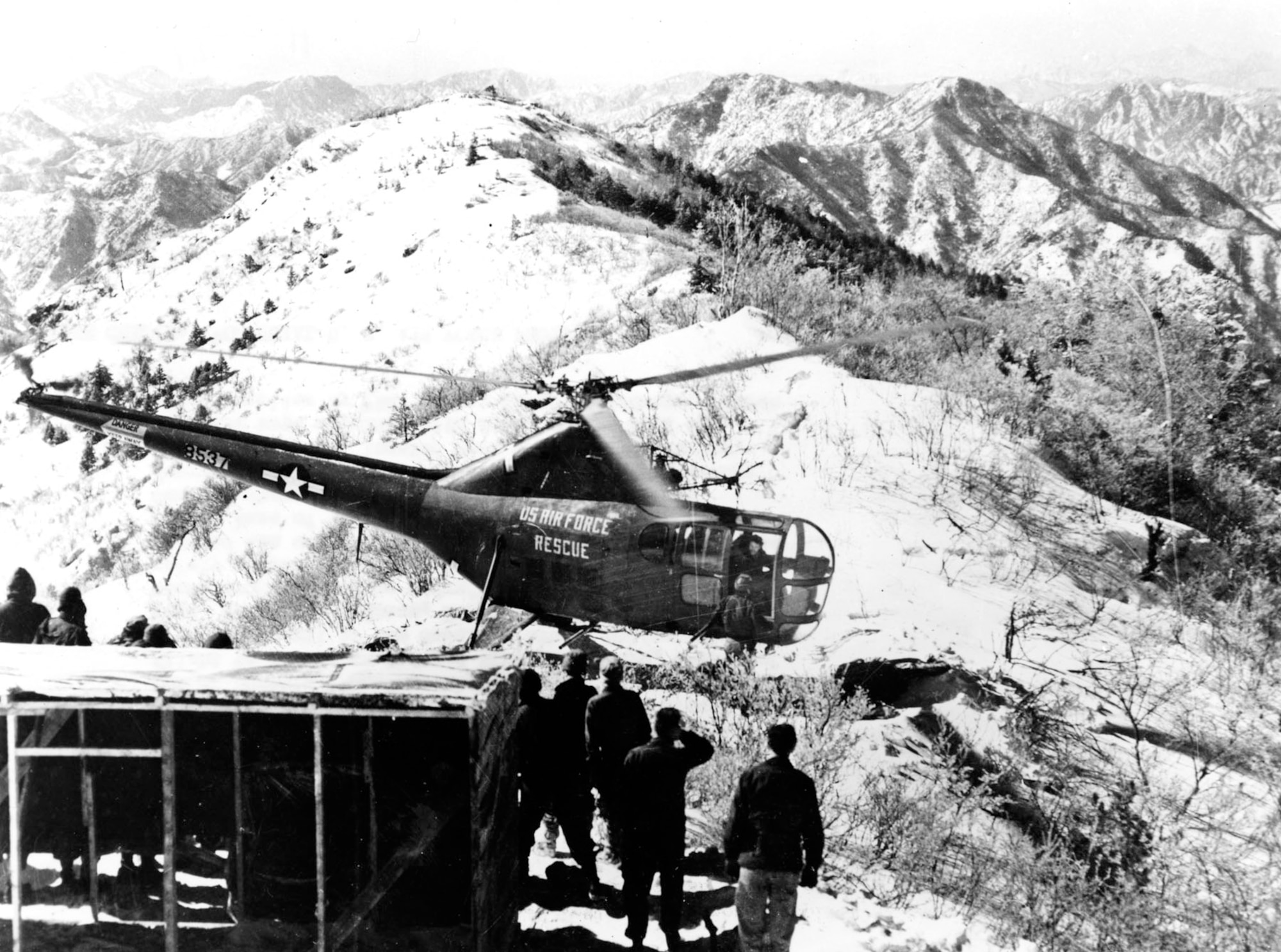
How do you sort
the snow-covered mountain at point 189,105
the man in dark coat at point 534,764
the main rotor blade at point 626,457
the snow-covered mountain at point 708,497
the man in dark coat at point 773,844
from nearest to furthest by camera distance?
the man in dark coat at point 773,844 < the man in dark coat at point 534,764 < the snow-covered mountain at point 708,497 < the main rotor blade at point 626,457 < the snow-covered mountain at point 189,105

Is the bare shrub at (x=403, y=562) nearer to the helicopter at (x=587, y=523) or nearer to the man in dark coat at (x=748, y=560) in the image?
the helicopter at (x=587, y=523)

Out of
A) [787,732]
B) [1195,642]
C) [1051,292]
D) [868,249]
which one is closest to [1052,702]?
[1195,642]

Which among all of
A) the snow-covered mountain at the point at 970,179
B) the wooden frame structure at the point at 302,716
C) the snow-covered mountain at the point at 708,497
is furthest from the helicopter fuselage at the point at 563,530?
the snow-covered mountain at the point at 970,179

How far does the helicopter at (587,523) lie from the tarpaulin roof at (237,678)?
7.17ft

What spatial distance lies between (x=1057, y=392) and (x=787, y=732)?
973cm

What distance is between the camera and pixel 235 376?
68.4ft

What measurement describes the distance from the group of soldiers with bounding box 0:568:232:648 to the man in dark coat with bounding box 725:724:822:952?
4144 mm

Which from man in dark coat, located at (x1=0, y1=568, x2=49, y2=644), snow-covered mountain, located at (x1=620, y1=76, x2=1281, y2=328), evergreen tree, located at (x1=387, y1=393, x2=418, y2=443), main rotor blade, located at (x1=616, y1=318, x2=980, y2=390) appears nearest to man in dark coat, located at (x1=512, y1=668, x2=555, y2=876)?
main rotor blade, located at (x1=616, y1=318, x2=980, y2=390)

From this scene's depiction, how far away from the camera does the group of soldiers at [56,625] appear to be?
6812 millimetres

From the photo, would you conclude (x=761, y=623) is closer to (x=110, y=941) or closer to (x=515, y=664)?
(x=515, y=664)

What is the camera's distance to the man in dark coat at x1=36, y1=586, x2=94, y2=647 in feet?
23.3

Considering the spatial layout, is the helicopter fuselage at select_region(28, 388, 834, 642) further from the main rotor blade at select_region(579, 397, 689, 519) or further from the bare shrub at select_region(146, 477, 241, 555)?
the bare shrub at select_region(146, 477, 241, 555)

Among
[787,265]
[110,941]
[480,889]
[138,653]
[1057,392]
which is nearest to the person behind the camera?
[480,889]

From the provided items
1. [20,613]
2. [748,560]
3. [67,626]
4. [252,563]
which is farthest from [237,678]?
[252,563]
